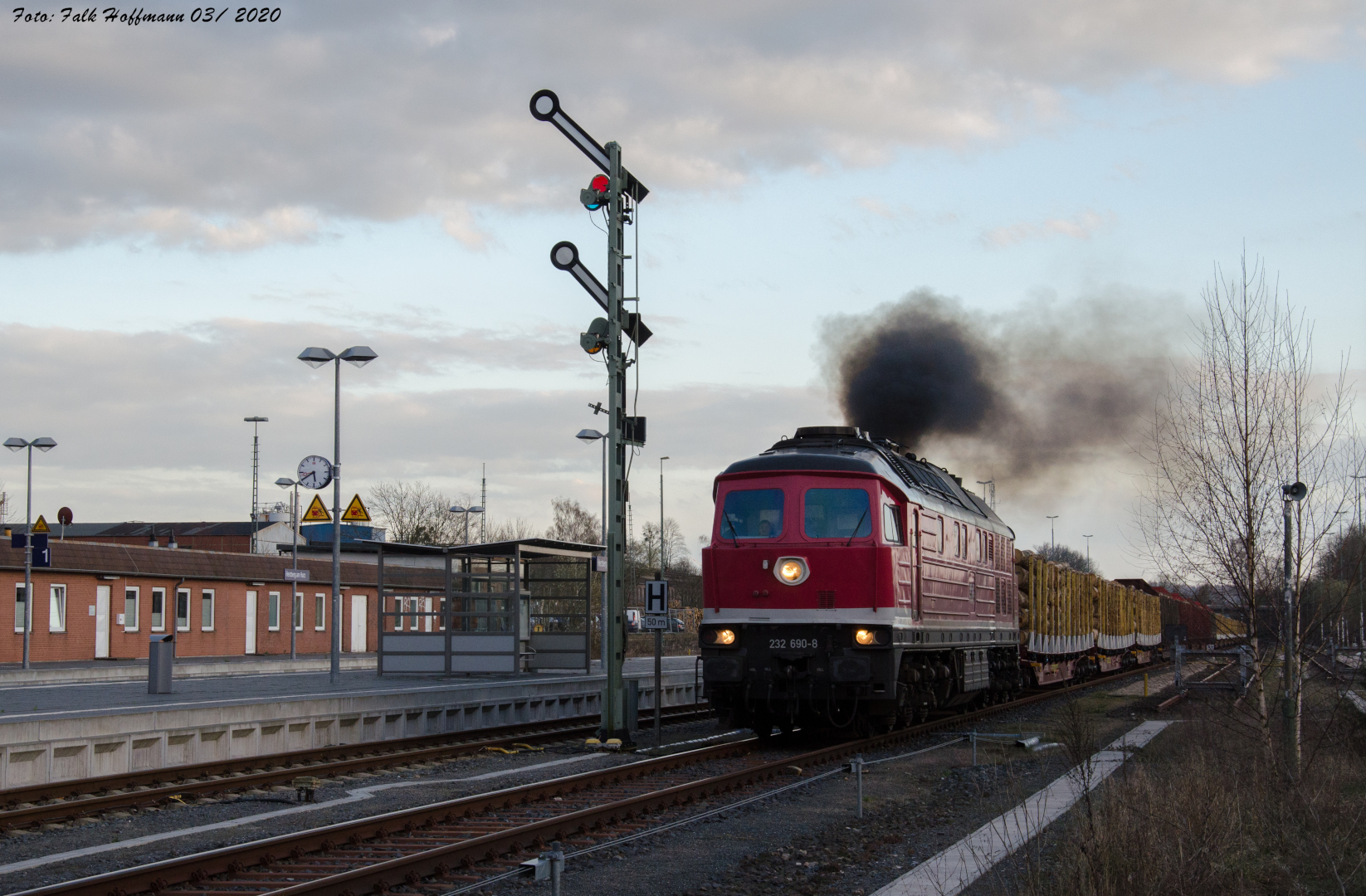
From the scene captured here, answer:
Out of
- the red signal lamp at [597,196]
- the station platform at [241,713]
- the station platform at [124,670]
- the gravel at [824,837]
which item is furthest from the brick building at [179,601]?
the gravel at [824,837]

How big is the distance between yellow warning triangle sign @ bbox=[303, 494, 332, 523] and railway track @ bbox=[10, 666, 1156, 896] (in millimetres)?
10724

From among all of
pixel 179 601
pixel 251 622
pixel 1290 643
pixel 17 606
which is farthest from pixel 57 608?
pixel 1290 643

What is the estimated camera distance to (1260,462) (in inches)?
493

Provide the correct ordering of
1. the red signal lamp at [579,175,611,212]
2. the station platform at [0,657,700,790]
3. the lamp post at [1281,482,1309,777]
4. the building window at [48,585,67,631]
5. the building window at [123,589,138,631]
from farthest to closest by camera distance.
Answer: the building window at [123,589,138,631], the building window at [48,585,67,631], the red signal lamp at [579,175,611,212], the station platform at [0,657,700,790], the lamp post at [1281,482,1309,777]

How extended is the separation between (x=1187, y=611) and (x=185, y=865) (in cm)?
5472

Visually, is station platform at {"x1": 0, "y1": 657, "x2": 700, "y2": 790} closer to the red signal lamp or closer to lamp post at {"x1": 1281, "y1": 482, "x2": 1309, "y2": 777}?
the red signal lamp

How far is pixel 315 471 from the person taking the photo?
79.8 feet

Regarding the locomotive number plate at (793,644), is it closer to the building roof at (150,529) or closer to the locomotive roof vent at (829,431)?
the locomotive roof vent at (829,431)

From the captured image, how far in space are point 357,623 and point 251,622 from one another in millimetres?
4412

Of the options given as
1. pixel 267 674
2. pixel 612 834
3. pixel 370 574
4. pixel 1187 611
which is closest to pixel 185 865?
pixel 612 834

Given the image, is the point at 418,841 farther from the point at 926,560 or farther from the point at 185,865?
the point at 926,560

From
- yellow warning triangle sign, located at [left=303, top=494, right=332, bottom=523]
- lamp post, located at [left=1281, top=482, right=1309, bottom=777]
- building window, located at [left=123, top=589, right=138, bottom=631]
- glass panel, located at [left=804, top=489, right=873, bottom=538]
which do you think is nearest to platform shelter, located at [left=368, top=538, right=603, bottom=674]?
yellow warning triangle sign, located at [left=303, top=494, right=332, bottom=523]

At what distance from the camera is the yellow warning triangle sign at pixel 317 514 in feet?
76.1

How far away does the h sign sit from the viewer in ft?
52.1
